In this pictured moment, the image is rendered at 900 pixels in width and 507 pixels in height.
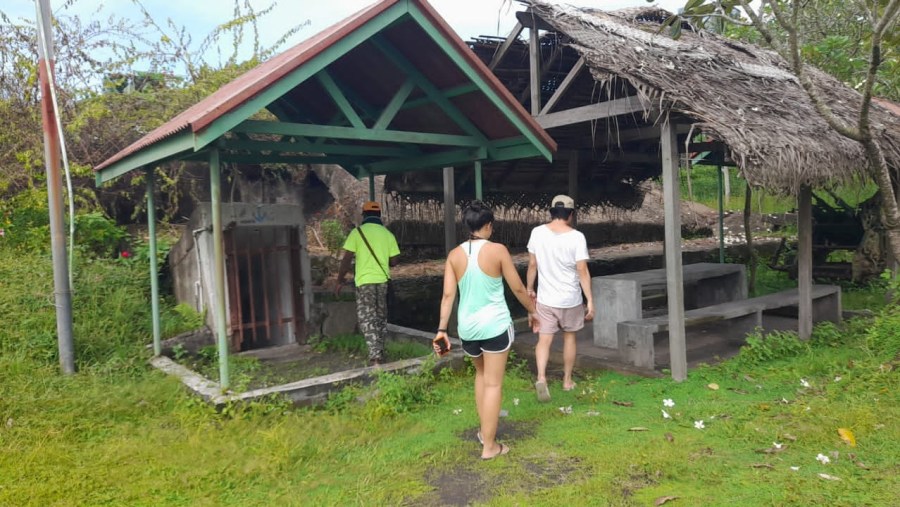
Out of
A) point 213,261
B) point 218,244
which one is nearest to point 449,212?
point 213,261

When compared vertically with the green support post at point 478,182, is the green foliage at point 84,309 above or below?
below

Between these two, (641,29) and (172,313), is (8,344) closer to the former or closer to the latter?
(172,313)

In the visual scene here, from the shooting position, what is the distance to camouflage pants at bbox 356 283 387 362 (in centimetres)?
629

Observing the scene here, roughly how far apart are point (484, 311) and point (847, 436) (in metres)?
2.70

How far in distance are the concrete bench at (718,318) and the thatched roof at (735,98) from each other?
5.25ft

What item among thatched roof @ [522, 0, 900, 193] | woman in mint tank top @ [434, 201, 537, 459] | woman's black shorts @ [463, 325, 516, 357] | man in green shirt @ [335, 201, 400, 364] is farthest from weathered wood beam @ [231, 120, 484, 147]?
woman's black shorts @ [463, 325, 516, 357]

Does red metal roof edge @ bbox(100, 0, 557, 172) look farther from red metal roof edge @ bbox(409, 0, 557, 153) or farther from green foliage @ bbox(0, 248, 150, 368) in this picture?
green foliage @ bbox(0, 248, 150, 368)

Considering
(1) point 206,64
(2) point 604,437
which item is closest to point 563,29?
(2) point 604,437

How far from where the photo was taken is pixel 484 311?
4.19 metres

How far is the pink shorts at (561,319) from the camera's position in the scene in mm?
5613

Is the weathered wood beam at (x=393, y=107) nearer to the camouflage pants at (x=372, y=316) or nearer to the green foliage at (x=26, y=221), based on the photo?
the camouflage pants at (x=372, y=316)

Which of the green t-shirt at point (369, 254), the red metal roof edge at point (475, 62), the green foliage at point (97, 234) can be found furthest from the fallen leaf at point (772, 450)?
the green foliage at point (97, 234)

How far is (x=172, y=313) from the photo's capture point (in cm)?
744

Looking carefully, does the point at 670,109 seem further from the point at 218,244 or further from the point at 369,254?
the point at 218,244
